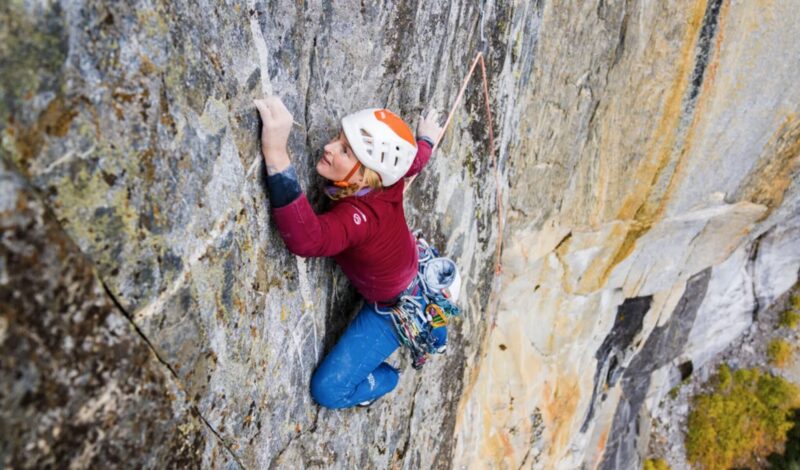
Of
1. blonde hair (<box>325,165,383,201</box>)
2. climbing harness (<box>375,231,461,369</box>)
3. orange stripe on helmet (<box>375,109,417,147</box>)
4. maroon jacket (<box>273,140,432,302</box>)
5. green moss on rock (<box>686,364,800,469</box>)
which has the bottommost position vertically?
green moss on rock (<box>686,364,800,469</box>)

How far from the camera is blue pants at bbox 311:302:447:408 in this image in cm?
435

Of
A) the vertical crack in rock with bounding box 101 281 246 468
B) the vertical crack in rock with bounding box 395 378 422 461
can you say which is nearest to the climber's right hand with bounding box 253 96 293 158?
the vertical crack in rock with bounding box 101 281 246 468

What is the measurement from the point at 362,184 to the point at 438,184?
1770mm

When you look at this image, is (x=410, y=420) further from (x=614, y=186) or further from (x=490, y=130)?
(x=614, y=186)

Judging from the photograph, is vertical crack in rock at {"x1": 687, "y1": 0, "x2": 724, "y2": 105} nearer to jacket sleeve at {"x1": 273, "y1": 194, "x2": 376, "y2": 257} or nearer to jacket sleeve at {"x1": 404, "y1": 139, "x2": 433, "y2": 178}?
jacket sleeve at {"x1": 404, "y1": 139, "x2": 433, "y2": 178}

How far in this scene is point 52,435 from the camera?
2.12 metres

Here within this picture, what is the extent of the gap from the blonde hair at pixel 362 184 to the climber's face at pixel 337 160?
0.05 m

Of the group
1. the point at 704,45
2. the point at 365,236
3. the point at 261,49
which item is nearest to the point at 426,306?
the point at 365,236

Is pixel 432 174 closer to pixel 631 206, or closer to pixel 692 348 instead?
pixel 631 206

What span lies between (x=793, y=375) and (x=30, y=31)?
16859mm

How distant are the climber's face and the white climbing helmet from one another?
0.06m

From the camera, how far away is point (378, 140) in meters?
3.58

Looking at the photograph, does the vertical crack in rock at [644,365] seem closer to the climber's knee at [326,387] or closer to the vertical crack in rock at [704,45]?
the vertical crack in rock at [704,45]

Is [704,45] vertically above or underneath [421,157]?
above
